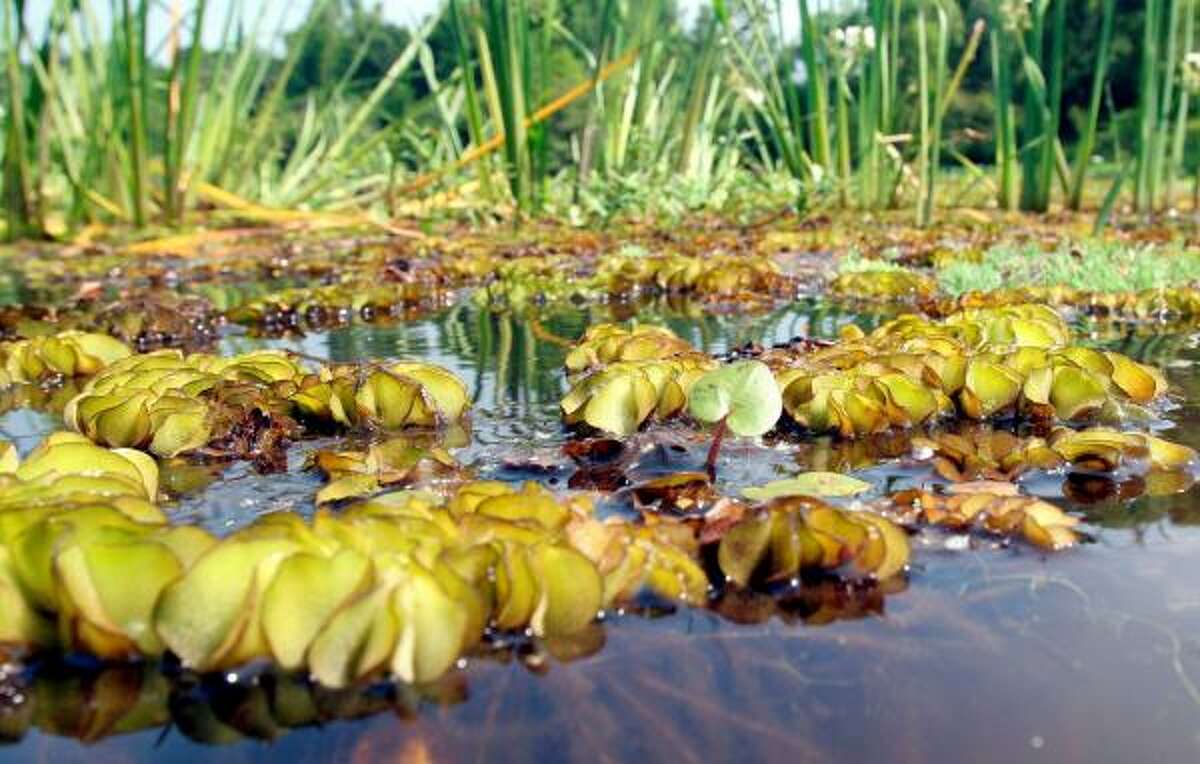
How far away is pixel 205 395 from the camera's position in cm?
187

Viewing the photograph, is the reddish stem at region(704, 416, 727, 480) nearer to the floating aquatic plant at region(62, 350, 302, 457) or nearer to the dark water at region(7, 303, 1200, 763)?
the dark water at region(7, 303, 1200, 763)

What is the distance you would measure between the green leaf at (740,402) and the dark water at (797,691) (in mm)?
310

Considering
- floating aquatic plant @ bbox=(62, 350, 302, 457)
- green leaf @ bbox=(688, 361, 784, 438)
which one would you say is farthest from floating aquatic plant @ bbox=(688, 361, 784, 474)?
floating aquatic plant @ bbox=(62, 350, 302, 457)

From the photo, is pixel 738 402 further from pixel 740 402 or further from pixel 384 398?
pixel 384 398

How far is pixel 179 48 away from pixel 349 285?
2139 mm

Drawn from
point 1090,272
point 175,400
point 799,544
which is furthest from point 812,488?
point 1090,272

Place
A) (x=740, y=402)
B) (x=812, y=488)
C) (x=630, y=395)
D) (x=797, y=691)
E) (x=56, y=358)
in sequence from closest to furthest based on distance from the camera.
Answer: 1. (x=797, y=691)
2. (x=812, y=488)
3. (x=740, y=402)
4. (x=630, y=395)
5. (x=56, y=358)

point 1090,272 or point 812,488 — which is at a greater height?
point 812,488

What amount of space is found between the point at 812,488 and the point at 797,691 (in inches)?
19.0

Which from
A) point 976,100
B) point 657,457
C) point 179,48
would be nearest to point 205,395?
point 657,457

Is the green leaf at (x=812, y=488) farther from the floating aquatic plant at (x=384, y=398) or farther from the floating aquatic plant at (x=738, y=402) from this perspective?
the floating aquatic plant at (x=384, y=398)

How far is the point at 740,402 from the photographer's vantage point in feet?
4.89

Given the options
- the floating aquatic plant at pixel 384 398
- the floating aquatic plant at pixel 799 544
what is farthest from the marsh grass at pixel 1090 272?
the floating aquatic plant at pixel 799 544

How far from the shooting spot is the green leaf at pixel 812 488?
138cm
